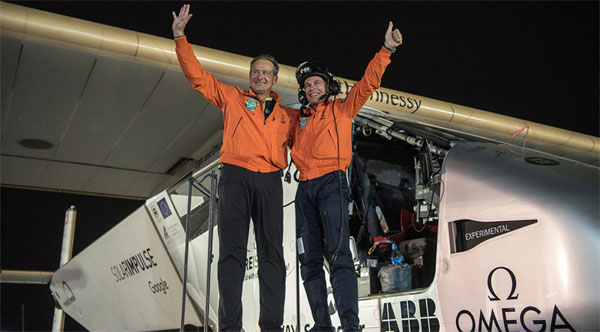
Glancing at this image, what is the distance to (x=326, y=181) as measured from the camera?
2.47m

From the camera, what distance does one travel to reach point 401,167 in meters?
3.81

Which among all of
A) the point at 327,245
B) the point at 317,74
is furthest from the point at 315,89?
the point at 327,245

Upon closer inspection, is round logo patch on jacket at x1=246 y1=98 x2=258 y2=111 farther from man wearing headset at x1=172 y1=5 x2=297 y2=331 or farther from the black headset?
the black headset

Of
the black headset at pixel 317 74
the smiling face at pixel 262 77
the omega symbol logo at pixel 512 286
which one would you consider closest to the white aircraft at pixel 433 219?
the omega symbol logo at pixel 512 286

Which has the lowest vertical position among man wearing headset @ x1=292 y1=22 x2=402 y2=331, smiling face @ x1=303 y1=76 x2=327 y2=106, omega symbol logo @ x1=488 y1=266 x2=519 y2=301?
omega symbol logo @ x1=488 y1=266 x2=519 y2=301

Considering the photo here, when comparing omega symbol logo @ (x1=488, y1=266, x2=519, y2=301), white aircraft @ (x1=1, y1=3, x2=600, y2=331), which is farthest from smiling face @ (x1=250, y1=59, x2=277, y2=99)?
omega symbol logo @ (x1=488, y1=266, x2=519, y2=301)

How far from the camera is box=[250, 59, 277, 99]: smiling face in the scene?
2531 mm

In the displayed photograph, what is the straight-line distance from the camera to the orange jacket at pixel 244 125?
2389 mm

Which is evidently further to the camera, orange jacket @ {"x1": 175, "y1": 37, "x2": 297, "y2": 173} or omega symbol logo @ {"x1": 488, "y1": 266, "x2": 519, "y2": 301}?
orange jacket @ {"x1": 175, "y1": 37, "x2": 297, "y2": 173}

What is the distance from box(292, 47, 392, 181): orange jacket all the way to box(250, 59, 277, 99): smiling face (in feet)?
0.87

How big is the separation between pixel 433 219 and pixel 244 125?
1561 millimetres

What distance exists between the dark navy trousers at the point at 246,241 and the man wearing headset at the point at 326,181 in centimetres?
18

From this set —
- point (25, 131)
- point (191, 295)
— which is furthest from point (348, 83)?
point (25, 131)

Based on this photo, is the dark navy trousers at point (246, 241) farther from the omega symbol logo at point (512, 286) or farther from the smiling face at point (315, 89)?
the omega symbol logo at point (512, 286)
